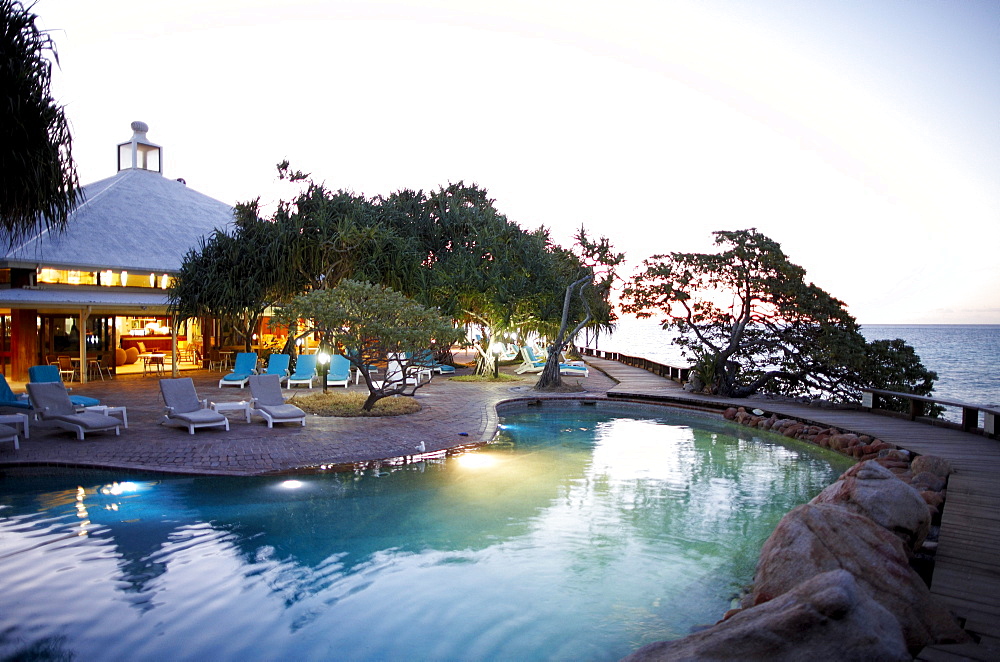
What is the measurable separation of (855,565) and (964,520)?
245 cm

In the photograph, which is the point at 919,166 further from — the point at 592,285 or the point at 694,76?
the point at 592,285

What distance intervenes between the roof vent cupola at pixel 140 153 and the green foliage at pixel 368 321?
1975cm

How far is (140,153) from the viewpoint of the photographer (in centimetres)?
2823

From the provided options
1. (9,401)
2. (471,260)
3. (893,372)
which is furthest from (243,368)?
(893,372)

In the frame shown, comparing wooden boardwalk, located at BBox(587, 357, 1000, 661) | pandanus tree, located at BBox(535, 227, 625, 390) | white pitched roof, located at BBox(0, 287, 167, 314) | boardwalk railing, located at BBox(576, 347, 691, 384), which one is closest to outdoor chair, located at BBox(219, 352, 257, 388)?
white pitched roof, located at BBox(0, 287, 167, 314)

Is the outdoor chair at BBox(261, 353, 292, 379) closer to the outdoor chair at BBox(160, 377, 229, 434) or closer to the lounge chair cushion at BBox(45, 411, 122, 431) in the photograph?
the outdoor chair at BBox(160, 377, 229, 434)

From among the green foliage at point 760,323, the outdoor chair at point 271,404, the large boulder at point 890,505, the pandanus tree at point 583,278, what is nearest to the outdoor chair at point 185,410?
the outdoor chair at point 271,404

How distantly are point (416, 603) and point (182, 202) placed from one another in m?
25.3

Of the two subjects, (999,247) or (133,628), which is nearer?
(133,628)

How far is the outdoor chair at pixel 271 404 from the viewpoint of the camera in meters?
11.9

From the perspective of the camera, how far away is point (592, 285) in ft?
69.1

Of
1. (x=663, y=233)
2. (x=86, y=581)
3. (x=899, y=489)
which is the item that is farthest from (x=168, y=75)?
(x=663, y=233)

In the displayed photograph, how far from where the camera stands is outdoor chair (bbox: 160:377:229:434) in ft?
36.4

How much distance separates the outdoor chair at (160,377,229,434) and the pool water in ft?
7.95
